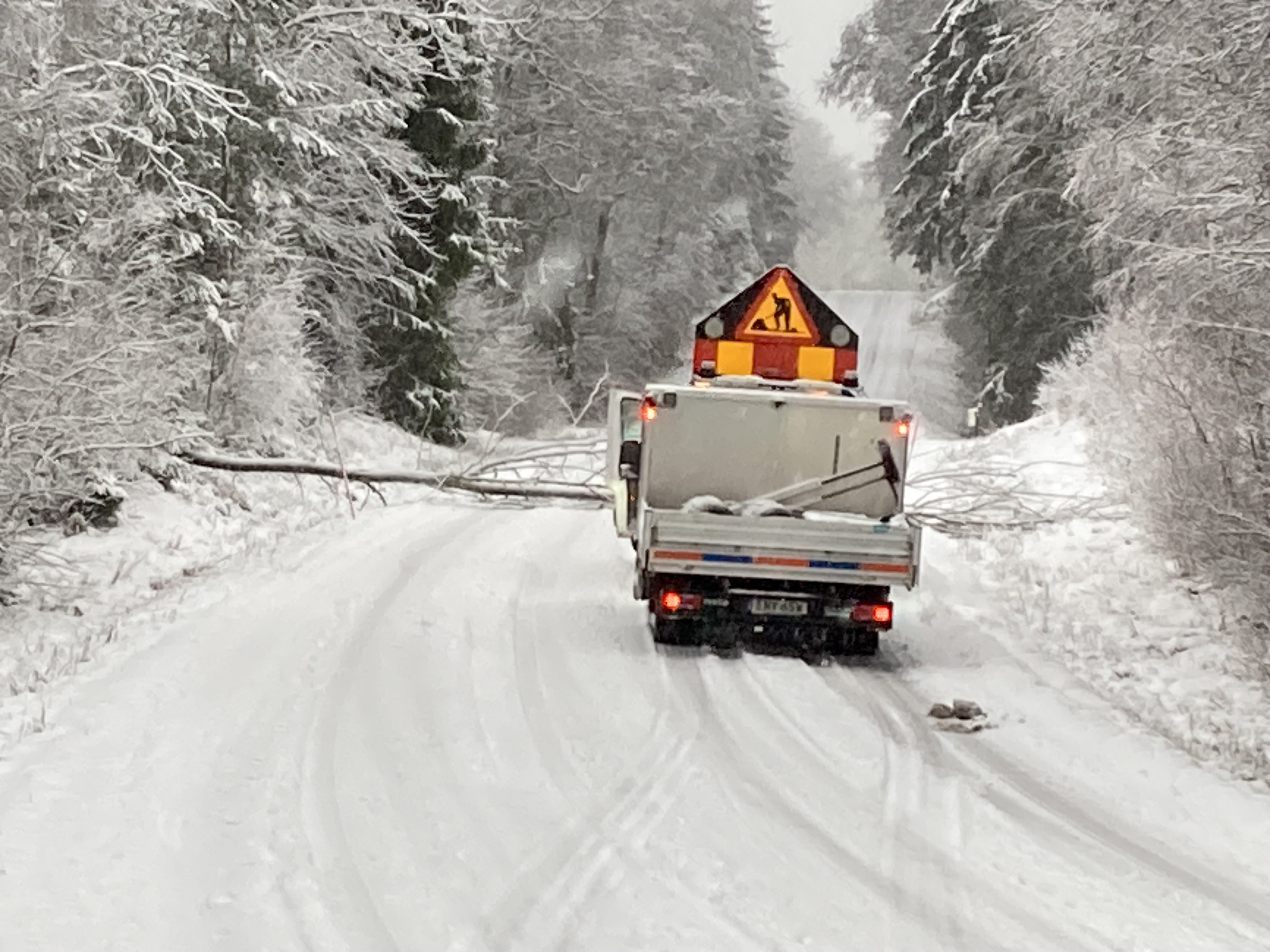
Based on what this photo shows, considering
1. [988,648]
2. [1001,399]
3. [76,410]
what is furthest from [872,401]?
[1001,399]

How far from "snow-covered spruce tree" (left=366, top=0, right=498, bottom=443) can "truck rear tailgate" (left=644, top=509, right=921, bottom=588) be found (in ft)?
48.4

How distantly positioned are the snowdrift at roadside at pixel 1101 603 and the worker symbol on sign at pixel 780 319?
9.55ft

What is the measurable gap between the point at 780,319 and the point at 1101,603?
15.0 ft

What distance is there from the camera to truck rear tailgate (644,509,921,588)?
30.5 feet

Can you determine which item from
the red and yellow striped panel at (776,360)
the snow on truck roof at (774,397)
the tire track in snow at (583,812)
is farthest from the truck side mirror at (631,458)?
the red and yellow striped panel at (776,360)

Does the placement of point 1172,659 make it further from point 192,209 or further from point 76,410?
point 192,209

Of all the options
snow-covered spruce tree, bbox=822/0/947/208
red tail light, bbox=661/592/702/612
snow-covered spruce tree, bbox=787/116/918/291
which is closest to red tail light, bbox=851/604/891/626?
red tail light, bbox=661/592/702/612

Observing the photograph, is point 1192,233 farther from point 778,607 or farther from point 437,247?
point 437,247

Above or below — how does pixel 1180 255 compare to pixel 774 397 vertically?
above

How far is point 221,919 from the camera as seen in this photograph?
446 centimetres

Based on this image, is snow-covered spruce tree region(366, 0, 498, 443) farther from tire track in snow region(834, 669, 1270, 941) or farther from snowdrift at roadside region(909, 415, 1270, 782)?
tire track in snow region(834, 669, 1270, 941)

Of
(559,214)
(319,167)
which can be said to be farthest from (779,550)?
(559,214)

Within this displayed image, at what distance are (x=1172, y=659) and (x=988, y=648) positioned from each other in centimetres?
141

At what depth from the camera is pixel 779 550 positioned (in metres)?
9.33
